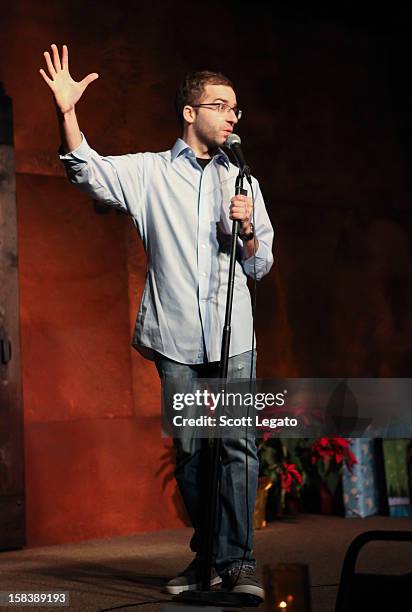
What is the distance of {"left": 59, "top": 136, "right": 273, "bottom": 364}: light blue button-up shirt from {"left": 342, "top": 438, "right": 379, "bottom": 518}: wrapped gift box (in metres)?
2.18

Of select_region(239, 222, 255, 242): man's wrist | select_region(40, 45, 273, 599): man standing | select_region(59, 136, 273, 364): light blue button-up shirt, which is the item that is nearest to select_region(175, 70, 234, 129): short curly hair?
select_region(40, 45, 273, 599): man standing

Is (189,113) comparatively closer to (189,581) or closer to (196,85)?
(196,85)

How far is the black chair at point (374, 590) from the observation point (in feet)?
4.93

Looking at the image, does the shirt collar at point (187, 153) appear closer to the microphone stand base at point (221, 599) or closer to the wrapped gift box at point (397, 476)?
the microphone stand base at point (221, 599)

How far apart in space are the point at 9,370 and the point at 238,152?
1918 mm

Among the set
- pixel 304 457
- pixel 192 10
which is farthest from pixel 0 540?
pixel 192 10

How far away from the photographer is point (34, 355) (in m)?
4.22

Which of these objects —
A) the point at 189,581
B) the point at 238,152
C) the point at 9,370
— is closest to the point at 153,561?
the point at 189,581

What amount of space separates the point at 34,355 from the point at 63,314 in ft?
0.76

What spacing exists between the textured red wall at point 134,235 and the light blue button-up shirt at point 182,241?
61.1 inches

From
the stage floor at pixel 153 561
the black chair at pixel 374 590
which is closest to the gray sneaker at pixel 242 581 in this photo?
the stage floor at pixel 153 561

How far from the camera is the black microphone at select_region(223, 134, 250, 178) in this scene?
8.02 ft

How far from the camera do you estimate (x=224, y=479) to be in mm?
2713

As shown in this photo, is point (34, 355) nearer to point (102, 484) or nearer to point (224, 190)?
point (102, 484)
